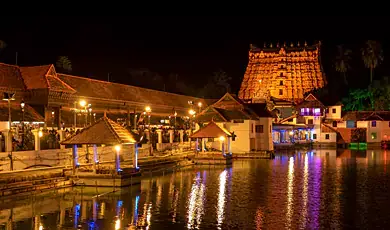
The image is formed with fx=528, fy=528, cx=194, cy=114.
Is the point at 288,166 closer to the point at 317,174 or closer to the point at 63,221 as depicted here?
the point at 317,174

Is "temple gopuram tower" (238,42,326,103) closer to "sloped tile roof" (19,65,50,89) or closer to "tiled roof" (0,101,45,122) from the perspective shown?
"sloped tile roof" (19,65,50,89)

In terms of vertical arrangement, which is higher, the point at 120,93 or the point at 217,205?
the point at 120,93

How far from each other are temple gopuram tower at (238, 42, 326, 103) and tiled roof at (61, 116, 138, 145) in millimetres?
67881

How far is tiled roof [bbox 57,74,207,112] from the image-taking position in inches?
1892

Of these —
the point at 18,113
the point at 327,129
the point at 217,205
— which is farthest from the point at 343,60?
the point at 217,205

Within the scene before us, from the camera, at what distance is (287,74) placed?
3807 inches

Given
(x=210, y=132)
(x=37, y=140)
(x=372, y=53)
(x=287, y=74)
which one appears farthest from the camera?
(x=287, y=74)

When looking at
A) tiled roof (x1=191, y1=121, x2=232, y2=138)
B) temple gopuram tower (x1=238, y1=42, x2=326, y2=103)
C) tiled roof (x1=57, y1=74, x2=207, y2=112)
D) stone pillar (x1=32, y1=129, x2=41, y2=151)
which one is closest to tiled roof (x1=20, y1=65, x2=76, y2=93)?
tiled roof (x1=57, y1=74, x2=207, y2=112)

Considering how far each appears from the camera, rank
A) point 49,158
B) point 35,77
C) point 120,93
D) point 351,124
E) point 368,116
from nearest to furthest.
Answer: point 49,158 → point 35,77 → point 120,93 → point 368,116 → point 351,124

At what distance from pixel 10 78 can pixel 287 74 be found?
210 ft

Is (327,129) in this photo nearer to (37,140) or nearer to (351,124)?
(351,124)

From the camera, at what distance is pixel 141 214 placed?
71.2ft

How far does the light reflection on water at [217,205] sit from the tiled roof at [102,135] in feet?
8.56

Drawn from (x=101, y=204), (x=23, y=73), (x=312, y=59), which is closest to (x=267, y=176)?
(x=101, y=204)
